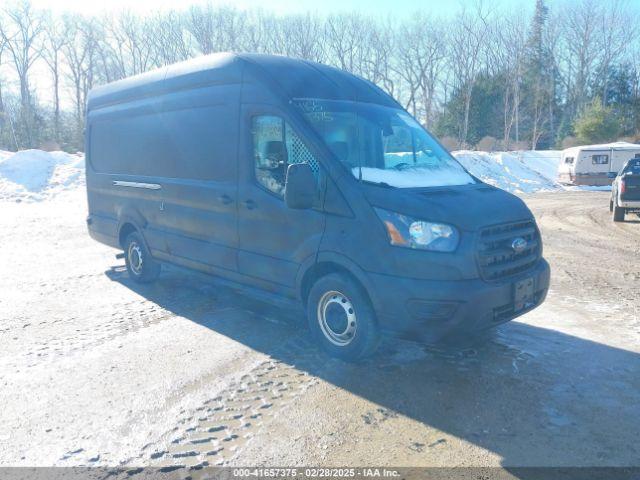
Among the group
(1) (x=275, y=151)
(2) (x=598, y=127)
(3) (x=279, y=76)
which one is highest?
(2) (x=598, y=127)

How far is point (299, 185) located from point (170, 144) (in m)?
2.53

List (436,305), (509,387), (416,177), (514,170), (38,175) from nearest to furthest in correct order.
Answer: (436,305)
(509,387)
(416,177)
(38,175)
(514,170)

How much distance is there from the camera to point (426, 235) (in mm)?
3834

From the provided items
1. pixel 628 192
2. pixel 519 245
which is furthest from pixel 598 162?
pixel 519 245

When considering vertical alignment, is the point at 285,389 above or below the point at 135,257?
below

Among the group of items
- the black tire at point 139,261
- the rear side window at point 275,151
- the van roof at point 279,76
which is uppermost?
the van roof at point 279,76

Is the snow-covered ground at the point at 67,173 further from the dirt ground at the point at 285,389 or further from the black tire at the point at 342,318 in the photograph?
the black tire at the point at 342,318

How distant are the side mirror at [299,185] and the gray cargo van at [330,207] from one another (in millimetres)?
11

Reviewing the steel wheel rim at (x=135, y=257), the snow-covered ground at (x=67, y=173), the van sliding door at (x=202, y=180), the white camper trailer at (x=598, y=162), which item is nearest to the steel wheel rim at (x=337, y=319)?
the van sliding door at (x=202, y=180)

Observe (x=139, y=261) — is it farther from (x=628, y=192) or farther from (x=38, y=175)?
(x=38, y=175)

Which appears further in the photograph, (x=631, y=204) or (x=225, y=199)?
(x=631, y=204)

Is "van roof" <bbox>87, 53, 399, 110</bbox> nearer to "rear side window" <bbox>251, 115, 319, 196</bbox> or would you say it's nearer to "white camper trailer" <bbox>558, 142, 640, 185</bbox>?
"rear side window" <bbox>251, 115, 319, 196</bbox>

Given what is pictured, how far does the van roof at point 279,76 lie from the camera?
474cm

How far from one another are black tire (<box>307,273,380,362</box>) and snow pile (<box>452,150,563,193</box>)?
20254 millimetres
